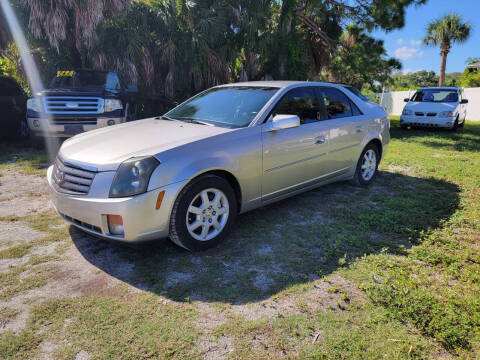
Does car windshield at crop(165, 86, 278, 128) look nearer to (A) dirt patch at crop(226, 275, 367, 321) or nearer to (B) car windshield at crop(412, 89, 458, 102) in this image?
(A) dirt patch at crop(226, 275, 367, 321)

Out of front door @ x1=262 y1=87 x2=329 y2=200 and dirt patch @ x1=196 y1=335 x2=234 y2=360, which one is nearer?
dirt patch @ x1=196 y1=335 x2=234 y2=360

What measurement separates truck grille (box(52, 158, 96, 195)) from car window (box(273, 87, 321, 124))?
2.06 meters

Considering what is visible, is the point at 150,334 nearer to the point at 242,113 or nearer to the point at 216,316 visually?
the point at 216,316

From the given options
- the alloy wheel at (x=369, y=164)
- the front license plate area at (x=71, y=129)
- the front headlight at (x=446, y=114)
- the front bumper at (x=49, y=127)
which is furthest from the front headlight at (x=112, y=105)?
the front headlight at (x=446, y=114)

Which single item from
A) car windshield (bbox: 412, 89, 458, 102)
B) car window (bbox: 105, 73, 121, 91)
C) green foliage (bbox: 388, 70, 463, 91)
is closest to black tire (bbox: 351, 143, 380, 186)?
car window (bbox: 105, 73, 121, 91)

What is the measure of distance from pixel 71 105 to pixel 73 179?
4.93m

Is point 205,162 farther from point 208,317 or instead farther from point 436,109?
point 436,109

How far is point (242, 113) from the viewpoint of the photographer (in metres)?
3.91

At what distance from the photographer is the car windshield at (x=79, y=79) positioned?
8.41 m

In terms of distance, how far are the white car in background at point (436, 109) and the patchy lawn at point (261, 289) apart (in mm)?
9302

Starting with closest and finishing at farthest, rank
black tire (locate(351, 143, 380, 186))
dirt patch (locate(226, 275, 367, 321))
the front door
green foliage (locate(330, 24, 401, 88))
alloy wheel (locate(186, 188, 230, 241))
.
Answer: dirt patch (locate(226, 275, 367, 321)), alloy wheel (locate(186, 188, 230, 241)), the front door, black tire (locate(351, 143, 380, 186)), green foliage (locate(330, 24, 401, 88))

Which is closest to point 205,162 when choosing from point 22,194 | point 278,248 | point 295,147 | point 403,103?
point 278,248

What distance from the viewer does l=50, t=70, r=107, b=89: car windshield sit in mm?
8414

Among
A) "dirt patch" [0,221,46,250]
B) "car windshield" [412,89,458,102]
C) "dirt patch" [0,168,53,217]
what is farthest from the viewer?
"car windshield" [412,89,458,102]
